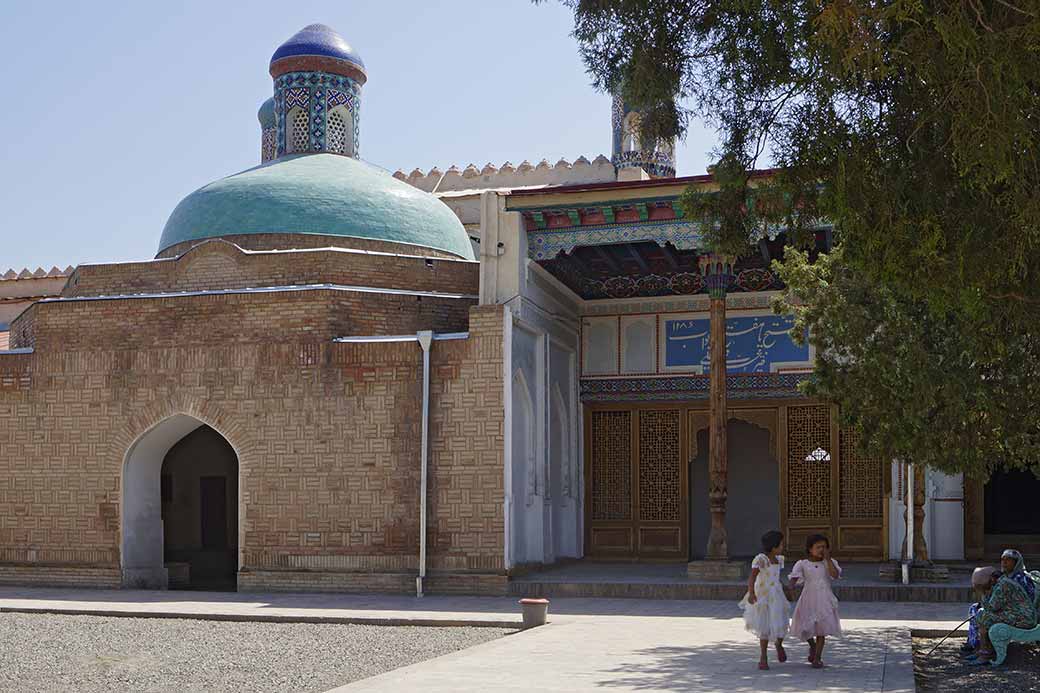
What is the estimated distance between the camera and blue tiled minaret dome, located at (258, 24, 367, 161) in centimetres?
2186

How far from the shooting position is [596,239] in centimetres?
1675

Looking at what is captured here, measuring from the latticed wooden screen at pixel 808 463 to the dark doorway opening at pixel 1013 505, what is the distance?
283 cm

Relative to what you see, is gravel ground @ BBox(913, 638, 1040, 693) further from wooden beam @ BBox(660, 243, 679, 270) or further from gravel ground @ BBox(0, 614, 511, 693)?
wooden beam @ BBox(660, 243, 679, 270)

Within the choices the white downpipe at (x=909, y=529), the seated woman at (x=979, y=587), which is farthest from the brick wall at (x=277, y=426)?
the seated woman at (x=979, y=587)

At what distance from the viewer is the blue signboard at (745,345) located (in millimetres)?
18906

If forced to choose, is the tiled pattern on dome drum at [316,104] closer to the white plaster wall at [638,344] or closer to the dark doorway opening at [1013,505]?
the white plaster wall at [638,344]

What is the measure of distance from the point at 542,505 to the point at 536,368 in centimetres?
178

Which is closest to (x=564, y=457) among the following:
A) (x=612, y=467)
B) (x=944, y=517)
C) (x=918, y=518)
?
(x=612, y=467)

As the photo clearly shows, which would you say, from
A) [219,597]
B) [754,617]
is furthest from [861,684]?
[219,597]

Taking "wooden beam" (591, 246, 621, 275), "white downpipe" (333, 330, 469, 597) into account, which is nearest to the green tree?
"white downpipe" (333, 330, 469, 597)

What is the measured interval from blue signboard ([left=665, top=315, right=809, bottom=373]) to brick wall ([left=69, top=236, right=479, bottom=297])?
10.5ft

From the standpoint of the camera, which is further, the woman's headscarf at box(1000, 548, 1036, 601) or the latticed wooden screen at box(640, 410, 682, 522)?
the latticed wooden screen at box(640, 410, 682, 522)

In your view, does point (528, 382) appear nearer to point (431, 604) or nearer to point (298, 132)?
point (431, 604)

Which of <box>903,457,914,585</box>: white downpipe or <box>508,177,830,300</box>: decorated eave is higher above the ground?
<box>508,177,830,300</box>: decorated eave
